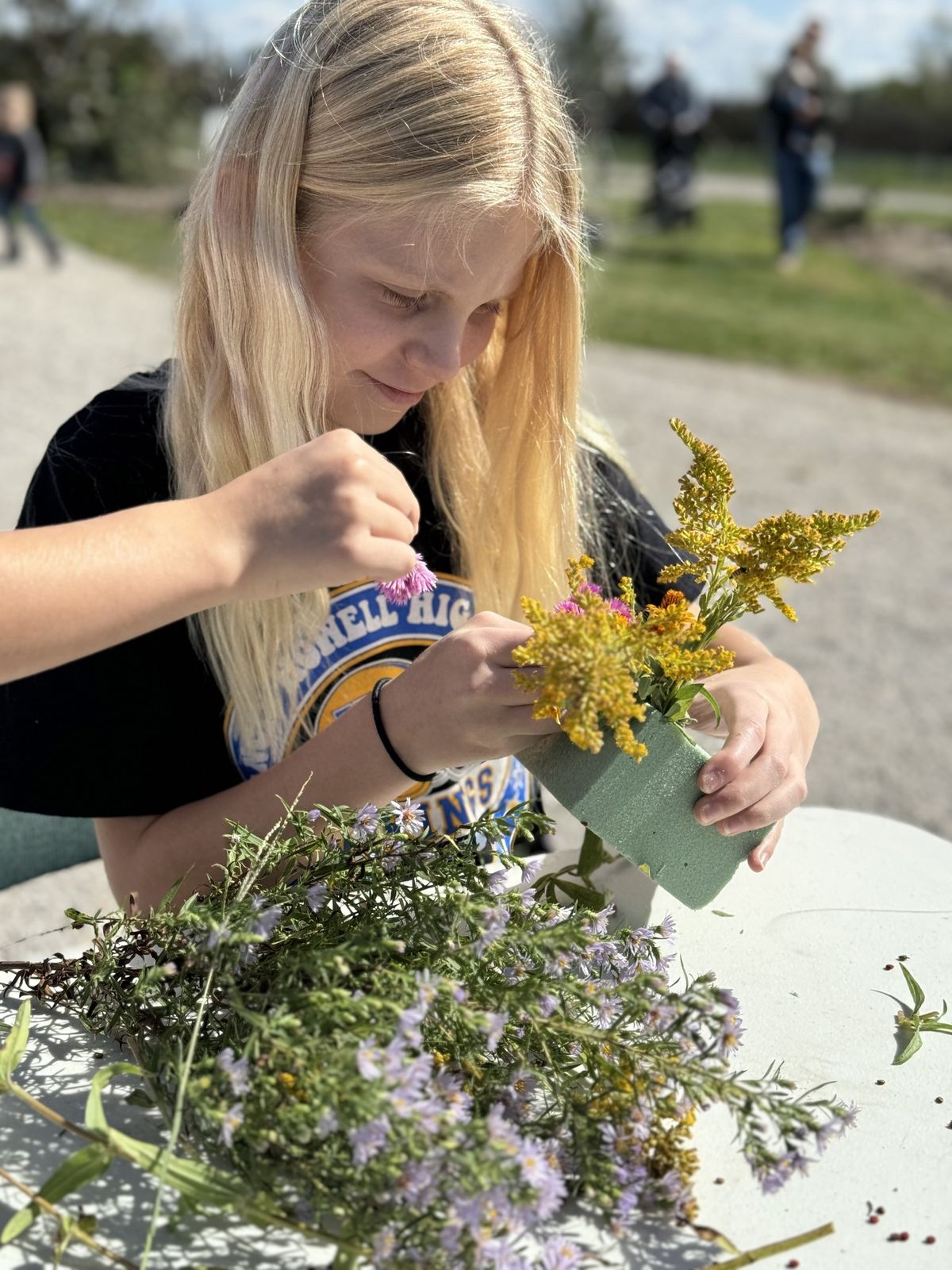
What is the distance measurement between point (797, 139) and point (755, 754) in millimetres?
13774

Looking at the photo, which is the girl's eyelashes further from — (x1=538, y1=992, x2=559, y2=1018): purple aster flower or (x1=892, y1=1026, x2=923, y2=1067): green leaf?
(x1=892, y1=1026, x2=923, y2=1067): green leaf

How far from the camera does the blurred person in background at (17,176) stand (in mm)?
11617

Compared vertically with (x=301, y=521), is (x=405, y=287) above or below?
above

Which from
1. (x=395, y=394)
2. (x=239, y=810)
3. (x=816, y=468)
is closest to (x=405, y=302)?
(x=395, y=394)

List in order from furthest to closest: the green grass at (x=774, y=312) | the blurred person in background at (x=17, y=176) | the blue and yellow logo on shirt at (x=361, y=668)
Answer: the blurred person in background at (x=17, y=176)
the green grass at (x=774, y=312)
the blue and yellow logo on shirt at (x=361, y=668)

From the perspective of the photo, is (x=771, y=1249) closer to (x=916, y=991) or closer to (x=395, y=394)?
(x=916, y=991)

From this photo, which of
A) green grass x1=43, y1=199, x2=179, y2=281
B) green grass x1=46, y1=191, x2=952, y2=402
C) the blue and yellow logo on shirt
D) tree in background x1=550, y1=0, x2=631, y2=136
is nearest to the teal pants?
the blue and yellow logo on shirt

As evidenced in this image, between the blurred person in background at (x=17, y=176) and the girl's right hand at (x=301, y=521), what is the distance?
11445 millimetres

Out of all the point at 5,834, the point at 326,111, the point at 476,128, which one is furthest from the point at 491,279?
the point at 5,834

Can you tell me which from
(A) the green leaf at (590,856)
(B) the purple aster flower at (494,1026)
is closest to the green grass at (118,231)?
(A) the green leaf at (590,856)

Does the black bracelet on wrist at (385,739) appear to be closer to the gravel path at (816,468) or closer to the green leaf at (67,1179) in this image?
the green leaf at (67,1179)

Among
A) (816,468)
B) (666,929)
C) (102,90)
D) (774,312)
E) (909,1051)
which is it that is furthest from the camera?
(102,90)

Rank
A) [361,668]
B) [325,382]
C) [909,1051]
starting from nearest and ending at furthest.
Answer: [909,1051] < [325,382] < [361,668]

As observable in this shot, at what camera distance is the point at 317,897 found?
115 cm
